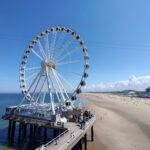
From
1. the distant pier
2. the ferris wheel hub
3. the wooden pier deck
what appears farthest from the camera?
the ferris wheel hub

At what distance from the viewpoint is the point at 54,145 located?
49.6 ft

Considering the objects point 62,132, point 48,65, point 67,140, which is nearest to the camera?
point 67,140

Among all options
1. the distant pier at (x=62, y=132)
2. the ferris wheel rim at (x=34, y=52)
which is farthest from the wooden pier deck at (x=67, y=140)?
the ferris wheel rim at (x=34, y=52)

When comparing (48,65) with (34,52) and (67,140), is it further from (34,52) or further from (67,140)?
(67,140)

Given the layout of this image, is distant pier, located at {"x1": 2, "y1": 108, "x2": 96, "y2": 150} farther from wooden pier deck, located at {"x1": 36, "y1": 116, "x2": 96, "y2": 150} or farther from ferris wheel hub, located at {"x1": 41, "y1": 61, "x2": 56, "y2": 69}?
ferris wheel hub, located at {"x1": 41, "y1": 61, "x2": 56, "y2": 69}

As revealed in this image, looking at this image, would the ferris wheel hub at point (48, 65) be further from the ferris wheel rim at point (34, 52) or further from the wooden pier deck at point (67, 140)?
the wooden pier deck at point (67, 140)

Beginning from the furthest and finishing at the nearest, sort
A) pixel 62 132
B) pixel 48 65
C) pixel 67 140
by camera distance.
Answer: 1. pixel 48 65
2. pixel 62 132
3. pixel 67 140

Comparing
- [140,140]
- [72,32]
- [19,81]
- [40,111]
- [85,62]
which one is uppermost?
[72,32]

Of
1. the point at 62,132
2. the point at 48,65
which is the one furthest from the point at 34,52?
the point at 62,132

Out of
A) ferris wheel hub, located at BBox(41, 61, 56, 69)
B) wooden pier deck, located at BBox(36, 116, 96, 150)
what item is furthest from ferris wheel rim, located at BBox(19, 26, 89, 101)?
wooden pier deck, located at BBox(36, 116, 96, 150)

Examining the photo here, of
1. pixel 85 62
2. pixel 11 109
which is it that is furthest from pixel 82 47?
pixel 11 109

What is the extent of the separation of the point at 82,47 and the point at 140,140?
16.2 m

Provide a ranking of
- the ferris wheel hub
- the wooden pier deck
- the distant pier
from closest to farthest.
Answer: the wooden pier deck
the distant pier
the ferris wheel hub

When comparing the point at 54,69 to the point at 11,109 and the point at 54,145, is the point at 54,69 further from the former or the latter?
the point at 54,145
